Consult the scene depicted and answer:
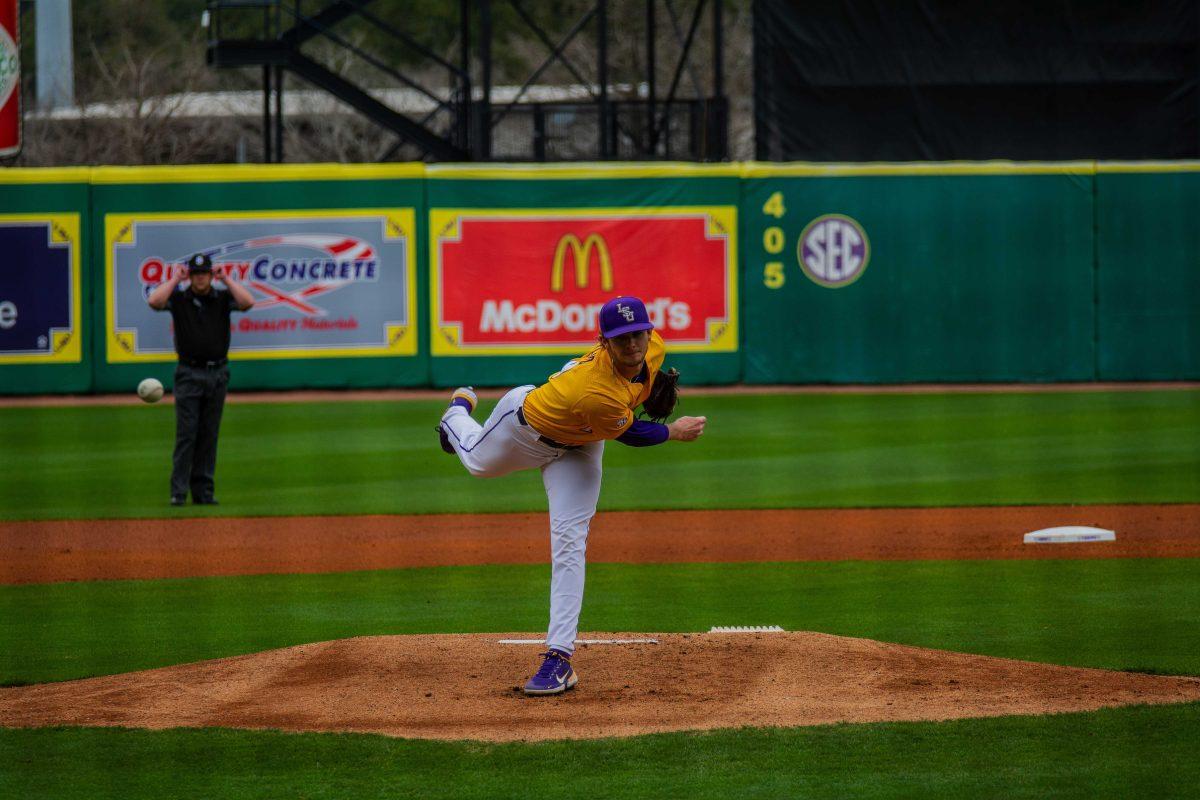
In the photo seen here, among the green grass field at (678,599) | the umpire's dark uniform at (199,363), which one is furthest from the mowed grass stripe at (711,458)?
the umpire's dark uniform at (199,363)

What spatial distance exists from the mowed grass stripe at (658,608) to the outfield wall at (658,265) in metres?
10.6

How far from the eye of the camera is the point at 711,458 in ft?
49.0

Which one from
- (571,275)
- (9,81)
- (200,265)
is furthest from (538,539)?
(571,275)

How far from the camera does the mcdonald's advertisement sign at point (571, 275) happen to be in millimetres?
20125

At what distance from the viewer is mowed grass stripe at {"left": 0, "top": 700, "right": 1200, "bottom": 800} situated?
506 centimetres

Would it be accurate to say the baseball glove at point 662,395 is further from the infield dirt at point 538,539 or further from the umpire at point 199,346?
the umpire at point 199,346

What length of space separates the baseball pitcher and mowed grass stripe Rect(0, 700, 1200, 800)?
0.86 m

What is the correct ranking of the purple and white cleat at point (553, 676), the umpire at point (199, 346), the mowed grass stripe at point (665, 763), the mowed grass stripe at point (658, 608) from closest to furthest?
the mowed grass stripe at point (665, 763) → the purple and white cleat at point (553, 676) → the mowed grass stripe at point (658, 608) → the umpire at point (199, 346)

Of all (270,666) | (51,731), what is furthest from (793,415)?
(51,731)

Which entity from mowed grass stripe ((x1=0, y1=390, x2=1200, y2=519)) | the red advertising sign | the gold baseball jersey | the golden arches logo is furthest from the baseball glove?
the golden arches logo

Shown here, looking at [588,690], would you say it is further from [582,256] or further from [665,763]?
[582,256]

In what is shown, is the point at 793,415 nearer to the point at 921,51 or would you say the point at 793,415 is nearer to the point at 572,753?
the point at 921,51

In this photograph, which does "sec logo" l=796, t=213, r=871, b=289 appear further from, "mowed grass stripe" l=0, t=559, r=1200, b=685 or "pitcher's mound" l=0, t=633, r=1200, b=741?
"pitcher's mound" l=0, t=633, r=1200, b=741

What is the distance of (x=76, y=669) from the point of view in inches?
277
